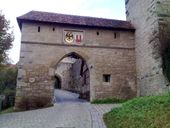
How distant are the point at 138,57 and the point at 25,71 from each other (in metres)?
7.12

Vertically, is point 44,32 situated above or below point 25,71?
above

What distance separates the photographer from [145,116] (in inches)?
281

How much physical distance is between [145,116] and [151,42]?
8.15 meters

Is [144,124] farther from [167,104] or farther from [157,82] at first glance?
[157,82]

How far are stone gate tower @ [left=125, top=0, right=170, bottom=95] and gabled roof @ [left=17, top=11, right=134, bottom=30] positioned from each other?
4.03 ft

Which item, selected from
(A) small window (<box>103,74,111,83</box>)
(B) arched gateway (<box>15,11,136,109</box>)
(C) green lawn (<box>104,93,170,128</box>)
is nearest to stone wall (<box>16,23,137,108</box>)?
(B) arched gateway (<box>15,11,136,109</box>)

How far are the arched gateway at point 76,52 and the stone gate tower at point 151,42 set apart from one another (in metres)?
0.79

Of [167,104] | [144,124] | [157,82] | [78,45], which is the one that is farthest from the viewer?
[78,45]

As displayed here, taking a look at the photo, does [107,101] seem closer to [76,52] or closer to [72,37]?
[76,52]

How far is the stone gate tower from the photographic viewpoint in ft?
43.7

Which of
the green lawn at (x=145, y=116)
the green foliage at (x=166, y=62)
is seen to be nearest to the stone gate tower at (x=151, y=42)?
the green foliage at (x=166, y=62)

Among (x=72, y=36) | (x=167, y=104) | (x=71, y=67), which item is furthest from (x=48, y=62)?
(x=71, y=67)

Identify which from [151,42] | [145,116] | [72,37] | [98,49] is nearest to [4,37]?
[72,37]

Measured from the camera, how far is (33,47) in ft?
51.2
